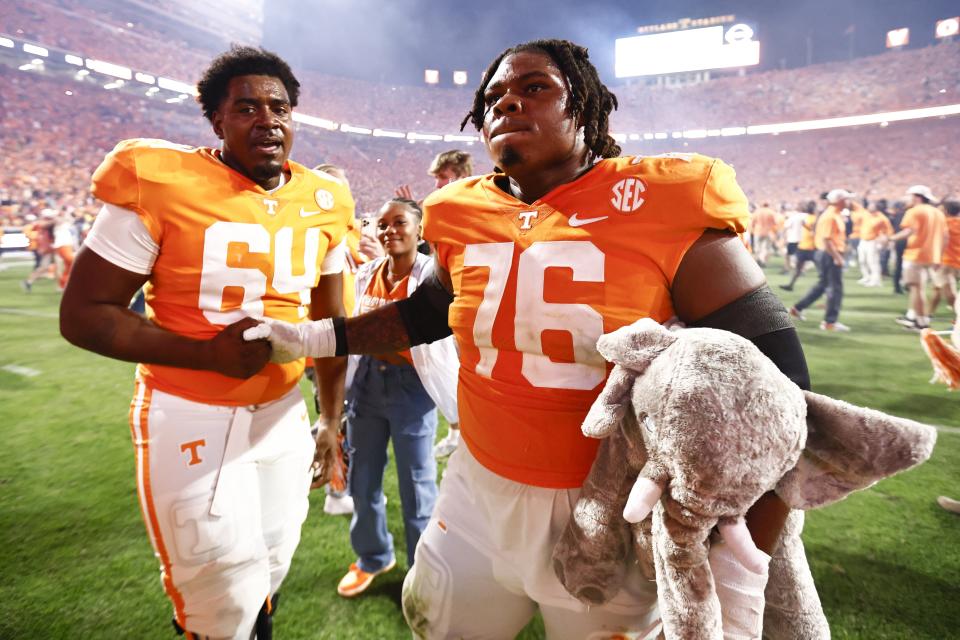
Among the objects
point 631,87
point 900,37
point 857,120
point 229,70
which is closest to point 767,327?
point 229,70

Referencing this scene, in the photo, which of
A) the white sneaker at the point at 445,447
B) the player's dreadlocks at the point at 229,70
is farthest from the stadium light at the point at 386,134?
the player's dreadlocks at the point at 229,70

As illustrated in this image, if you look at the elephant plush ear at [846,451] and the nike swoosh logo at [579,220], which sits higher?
the nike swoosh logo at [579,220]

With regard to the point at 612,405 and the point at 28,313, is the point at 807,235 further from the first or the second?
the point at 28,313

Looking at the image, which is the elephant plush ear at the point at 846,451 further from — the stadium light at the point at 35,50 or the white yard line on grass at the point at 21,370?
the stadium light at the point at 35,50

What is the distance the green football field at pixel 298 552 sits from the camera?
2289 millimetres

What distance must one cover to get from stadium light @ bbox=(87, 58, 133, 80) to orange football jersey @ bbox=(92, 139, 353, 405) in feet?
92.6

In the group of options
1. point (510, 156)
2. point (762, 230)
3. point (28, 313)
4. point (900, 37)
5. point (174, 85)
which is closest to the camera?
point (510, 156)

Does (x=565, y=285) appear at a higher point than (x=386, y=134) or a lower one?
lower

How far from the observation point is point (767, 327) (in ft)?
3.29

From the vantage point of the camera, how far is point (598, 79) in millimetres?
1531

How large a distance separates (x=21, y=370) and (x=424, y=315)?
652 cm

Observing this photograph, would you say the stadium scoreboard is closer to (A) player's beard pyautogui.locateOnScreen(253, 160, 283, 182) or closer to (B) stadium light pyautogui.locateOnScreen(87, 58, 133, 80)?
(B) stadium light pyautogui.locateOnScreen(87, 58, 133, 80)

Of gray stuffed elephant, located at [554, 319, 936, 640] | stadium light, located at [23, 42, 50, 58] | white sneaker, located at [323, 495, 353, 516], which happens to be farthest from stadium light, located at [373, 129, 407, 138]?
gray stuffed elephant, located at [554, 319, 936, 640]

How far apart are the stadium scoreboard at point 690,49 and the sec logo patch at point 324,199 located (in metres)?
34.7
